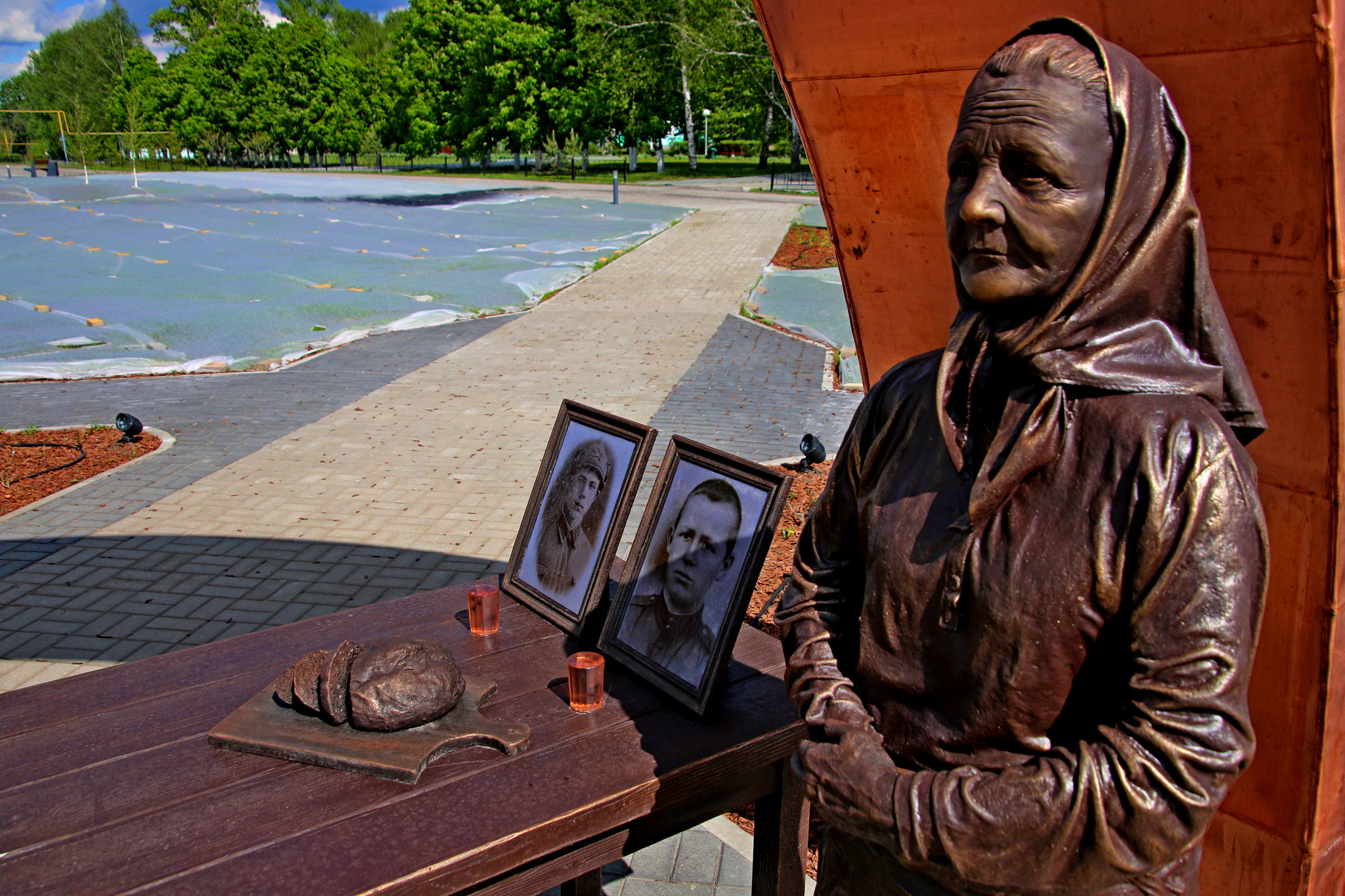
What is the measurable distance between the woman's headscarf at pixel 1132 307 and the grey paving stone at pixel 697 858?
233cm

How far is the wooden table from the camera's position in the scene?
6.14ft

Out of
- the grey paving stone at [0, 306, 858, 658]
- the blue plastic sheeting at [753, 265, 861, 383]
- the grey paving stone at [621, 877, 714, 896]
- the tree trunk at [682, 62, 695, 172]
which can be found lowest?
the grey paving stone at [621, 877, 714, 896]

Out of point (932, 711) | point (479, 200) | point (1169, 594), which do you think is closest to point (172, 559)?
point (932, 711)

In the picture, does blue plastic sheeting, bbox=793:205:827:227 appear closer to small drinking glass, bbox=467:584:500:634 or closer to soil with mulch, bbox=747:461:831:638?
soil with mulch, bbox=747:461:831:638

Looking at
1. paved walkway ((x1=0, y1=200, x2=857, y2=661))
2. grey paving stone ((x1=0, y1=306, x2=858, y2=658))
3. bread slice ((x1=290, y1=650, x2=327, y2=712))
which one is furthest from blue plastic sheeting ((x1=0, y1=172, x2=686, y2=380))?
bread slice ((x1=290, y1=650, x2=327, y2=712))

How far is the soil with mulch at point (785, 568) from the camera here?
3568 millimetres

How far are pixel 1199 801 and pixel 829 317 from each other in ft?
38.8

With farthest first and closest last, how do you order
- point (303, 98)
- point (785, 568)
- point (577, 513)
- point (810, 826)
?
point (303, 98)
point (785, 568)
point (810, 826)
point (577, 513)

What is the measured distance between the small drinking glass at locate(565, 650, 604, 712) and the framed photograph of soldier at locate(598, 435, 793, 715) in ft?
0.60

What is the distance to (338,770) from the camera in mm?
2189

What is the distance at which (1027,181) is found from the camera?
135 cm

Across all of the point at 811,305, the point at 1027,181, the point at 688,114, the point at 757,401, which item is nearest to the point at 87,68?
the point at 688,114

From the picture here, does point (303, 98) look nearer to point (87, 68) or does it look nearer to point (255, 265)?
point (87, 68)

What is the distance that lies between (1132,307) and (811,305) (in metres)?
12.4
